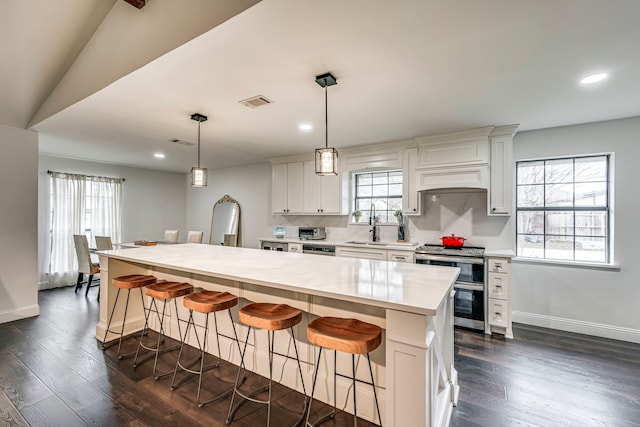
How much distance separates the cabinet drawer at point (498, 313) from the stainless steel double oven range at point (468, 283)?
8 cm

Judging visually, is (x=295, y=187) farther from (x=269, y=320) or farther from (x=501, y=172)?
(x=269, y=320)

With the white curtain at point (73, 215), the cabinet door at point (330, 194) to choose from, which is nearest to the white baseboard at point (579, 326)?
the cabinet door at point (330, 194)

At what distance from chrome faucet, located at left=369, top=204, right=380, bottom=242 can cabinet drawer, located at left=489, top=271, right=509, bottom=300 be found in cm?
161

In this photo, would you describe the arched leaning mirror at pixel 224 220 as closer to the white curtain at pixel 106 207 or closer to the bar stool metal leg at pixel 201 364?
the white curtain at pixel 106 207

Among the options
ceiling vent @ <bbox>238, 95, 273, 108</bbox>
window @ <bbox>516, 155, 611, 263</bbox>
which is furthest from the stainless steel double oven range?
ceiling vent @ <bbox>238, 95, 273, 108</bbox>

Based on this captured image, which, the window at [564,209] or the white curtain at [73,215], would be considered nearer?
the window at [564,209]

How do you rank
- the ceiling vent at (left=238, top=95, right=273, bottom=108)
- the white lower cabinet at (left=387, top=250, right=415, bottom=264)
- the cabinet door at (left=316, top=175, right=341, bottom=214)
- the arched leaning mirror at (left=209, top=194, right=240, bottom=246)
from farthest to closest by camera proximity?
the arched leaning mirror at (left=209, top=194, right=240, bottom=246)
the cabinet door at (left=316, top=175, right=341, bottom=214)
the white lower cabinet at (left=387, top=250, right=415, bottom=264)
the ceiling vent at (left=238, top=95, right=273, bottom=108)

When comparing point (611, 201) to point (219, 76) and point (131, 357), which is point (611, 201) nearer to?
point (219, 76)

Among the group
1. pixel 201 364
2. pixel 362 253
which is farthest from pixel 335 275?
pixel 362 253

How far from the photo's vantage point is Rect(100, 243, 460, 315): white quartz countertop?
1493 millimetres

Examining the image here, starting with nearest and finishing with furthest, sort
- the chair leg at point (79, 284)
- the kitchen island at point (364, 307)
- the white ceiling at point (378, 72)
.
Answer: the kitchen island at point (364, 307) < the white ceiling at point (378, 72) < the chair leg at point (79, 284)

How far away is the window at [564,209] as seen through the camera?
3.40 m

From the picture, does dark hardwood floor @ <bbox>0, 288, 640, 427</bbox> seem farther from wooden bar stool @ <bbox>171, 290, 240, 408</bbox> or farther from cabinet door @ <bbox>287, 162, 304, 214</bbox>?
cabinet door @ <bbox>287, 162, 304, 214</bbox>

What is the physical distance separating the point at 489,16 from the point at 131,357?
3749mm
